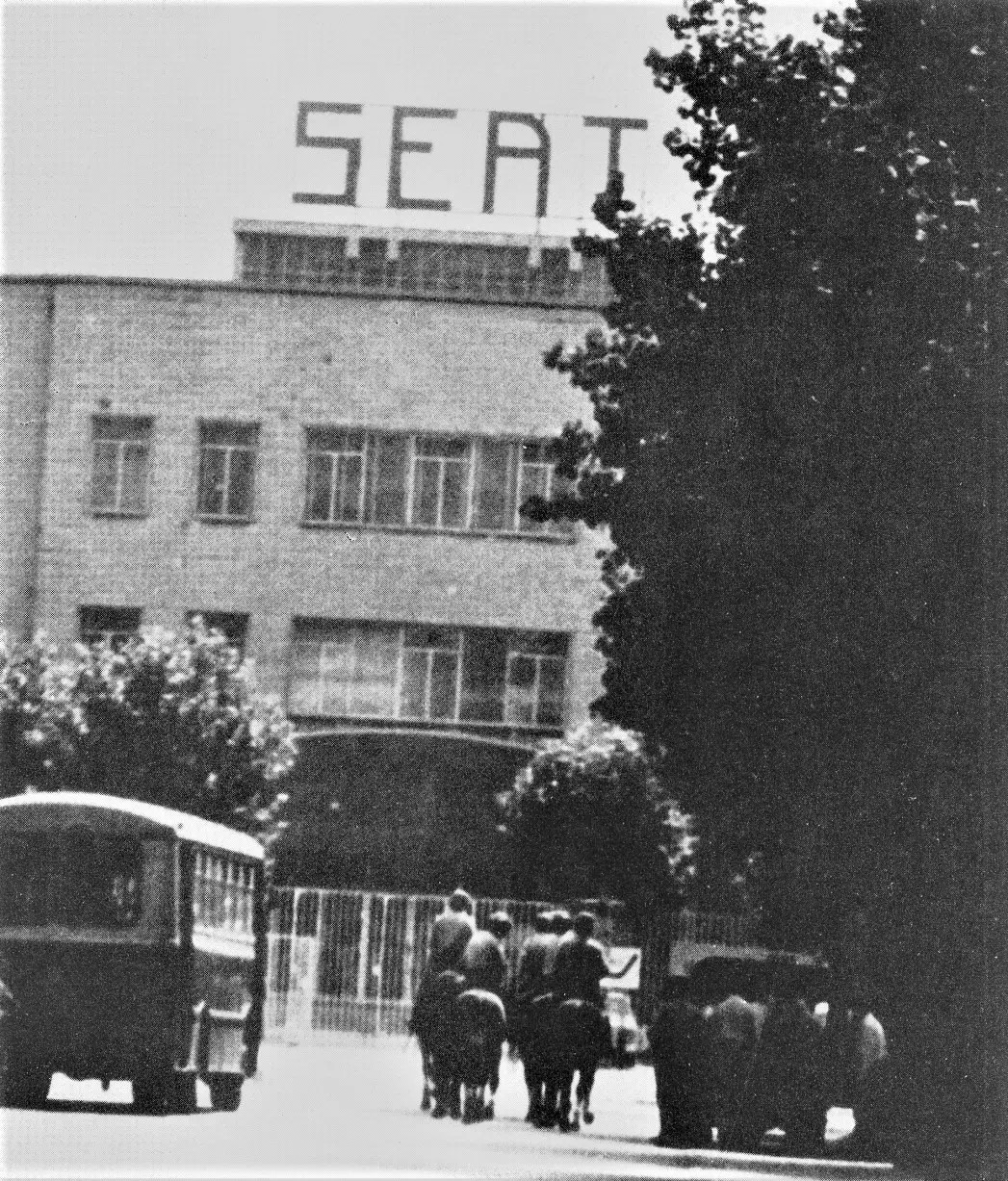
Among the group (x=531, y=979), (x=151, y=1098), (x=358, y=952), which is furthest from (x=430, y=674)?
(x=151, y=1098)

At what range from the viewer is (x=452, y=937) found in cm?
2195

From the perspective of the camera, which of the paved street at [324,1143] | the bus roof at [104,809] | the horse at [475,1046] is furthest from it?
the horse at [475,1046]

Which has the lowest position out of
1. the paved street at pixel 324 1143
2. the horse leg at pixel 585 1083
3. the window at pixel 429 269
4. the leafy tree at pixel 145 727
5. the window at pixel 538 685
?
the paved street at pixel 324 1143

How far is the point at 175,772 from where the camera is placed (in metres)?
45.6

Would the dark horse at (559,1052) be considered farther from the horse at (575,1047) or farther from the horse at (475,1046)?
the horse at (475,1046)

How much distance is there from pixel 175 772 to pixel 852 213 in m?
23.7

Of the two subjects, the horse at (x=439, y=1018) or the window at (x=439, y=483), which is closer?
the horse at (x=439, y=1018)

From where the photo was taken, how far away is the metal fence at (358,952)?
44.8 metres

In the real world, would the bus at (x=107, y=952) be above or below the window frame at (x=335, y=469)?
below

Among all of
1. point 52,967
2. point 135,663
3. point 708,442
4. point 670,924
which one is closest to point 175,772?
point 135,663

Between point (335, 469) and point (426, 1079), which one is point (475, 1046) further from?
point (335, 469)

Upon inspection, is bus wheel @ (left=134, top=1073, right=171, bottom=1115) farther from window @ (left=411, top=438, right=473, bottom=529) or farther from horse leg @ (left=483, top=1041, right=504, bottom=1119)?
window @ (left=411, top=438, right=473, bottom=529)

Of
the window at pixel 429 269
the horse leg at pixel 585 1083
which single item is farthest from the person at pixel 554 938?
the window at pixel 429 269

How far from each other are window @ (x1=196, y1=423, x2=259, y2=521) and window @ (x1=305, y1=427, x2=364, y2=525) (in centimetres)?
106
